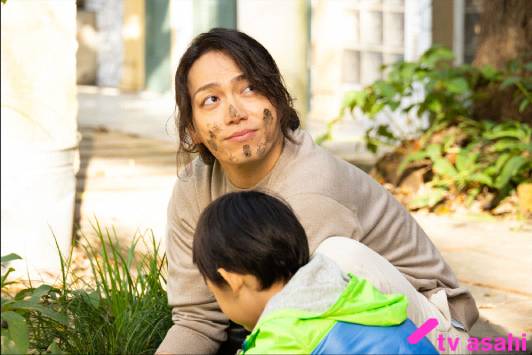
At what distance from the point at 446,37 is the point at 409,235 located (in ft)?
22.4

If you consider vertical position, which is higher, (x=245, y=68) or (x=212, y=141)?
(x=245, y=68)

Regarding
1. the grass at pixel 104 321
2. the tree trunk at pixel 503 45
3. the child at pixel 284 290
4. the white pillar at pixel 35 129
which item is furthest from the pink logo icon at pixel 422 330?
the tree trunk at pixel 503 45

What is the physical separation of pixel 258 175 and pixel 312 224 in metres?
0.32

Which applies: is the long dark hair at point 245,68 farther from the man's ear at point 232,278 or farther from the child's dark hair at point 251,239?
the man's ear at point 232,278

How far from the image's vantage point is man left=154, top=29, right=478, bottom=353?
2836mm

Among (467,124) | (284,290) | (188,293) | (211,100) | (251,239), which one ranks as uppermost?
(211,100)

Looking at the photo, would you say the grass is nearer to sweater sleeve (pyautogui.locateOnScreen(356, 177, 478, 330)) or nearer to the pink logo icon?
sweater sleeve (pyautogui.locateOnScreen(356, 177, 478, 330))

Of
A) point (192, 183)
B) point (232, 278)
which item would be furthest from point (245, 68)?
point (232, 278)

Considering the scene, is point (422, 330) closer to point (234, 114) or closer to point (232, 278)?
point (232, 278)

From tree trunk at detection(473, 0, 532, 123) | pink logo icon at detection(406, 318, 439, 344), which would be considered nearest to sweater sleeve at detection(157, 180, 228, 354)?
pink logo icon at detection(406, 318, 439, 344)

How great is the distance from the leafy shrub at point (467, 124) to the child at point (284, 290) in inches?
143

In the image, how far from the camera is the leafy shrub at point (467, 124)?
6.07m

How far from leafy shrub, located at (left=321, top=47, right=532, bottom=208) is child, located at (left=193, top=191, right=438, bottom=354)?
11.9 ft

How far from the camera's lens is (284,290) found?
233cm
